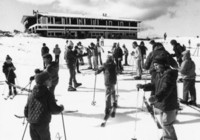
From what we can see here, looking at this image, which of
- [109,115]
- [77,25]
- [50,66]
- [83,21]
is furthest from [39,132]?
[83,21]

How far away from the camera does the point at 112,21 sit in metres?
66.8

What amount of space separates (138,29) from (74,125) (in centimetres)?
6815

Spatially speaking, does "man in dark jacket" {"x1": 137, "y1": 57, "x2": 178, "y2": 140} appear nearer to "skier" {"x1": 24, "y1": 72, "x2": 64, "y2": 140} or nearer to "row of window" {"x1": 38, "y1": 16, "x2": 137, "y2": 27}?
"skier" {"x1": 24, "y1": 72, "x2": 64, "y2": 140}

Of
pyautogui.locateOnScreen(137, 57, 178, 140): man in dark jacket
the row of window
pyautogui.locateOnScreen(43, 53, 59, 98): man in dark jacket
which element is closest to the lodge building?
the row of window

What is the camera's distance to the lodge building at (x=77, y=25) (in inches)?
2263

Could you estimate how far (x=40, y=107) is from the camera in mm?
3531

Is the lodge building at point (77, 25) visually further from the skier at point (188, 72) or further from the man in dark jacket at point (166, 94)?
the man in dark jacket at point (166, 94)

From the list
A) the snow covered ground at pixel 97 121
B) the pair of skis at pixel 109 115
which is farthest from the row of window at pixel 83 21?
the pair of skis at pixel 109 115

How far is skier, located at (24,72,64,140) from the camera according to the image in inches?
138

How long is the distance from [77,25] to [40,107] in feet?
197

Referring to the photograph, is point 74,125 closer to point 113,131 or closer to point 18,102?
point 113,131

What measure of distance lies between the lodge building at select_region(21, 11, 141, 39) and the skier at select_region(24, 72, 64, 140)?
50.7 meters

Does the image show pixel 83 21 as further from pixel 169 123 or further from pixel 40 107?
pixel 40 107

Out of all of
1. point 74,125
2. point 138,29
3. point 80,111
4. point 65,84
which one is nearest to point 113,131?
point 74,125
